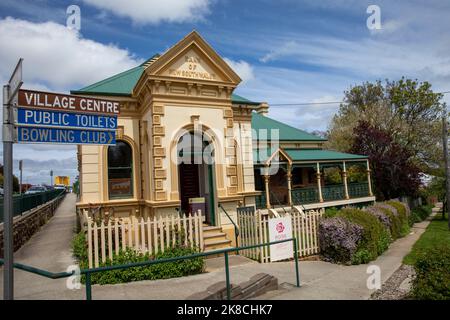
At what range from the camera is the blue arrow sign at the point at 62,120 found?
3.45 metres

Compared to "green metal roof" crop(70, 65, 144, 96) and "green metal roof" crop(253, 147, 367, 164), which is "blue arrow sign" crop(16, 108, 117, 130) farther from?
"green metal roof" crop(253, 147, 367, 164)

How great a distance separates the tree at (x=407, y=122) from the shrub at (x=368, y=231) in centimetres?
1976

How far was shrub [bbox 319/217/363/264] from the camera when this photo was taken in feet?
33.3

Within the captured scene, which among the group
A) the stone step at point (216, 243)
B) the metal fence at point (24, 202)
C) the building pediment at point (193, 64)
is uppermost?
the building pediment at point (193, 64)

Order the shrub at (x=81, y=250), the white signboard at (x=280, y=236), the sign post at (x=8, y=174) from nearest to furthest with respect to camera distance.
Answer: the sign post at (x=8, y=174), the shrub at (x=81, y=250), the white signboard at (x=280, y=236)

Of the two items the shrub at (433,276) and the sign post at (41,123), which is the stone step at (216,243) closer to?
the shrub at (433,276)

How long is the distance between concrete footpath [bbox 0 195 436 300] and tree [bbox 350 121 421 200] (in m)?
13.9

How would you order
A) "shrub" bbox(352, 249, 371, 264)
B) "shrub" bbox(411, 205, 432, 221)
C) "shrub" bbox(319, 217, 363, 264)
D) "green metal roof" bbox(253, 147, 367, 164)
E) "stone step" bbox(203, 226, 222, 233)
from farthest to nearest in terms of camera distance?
"shrub" bbox(411, 205, 432, 221), "green metal roof" bbox(253, 147, 367, 164), "stone step" bbox(203, 226, 222, 233), "shrub" bbox(319, 217, 363, 264), "shrub" bbox(352, 249, 371, 264)

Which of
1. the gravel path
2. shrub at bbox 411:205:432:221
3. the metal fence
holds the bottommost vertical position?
shrub at bbox 411:205:432:221

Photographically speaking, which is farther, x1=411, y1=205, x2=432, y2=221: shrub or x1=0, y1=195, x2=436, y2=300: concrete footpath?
x1=411, y1=205, x2=432, y2=221: shrub

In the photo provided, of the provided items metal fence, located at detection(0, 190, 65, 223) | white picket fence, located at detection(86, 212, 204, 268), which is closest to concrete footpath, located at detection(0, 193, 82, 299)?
white picket fence, located at detection(86, 212, 204, 268)

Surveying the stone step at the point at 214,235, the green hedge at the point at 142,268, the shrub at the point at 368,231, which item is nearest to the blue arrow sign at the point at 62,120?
the green hedge at the point at 142,268
